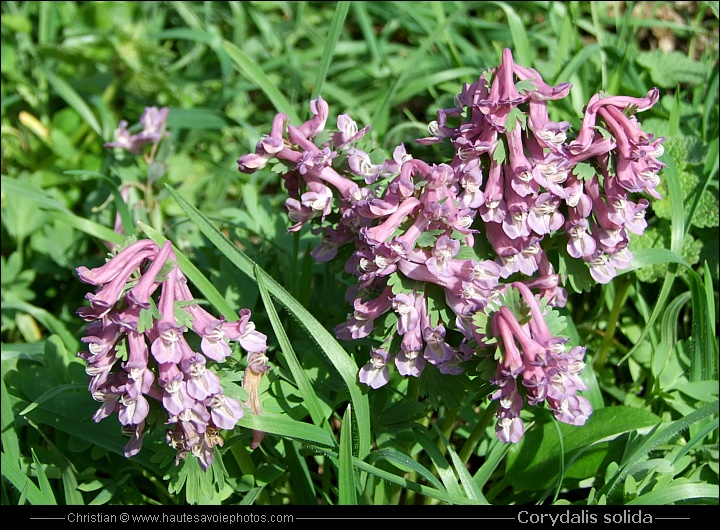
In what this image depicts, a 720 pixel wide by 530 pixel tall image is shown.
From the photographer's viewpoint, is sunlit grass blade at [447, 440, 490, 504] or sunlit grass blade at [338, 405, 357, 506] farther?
sunlit grass blade at [447, 440, 490, 504]

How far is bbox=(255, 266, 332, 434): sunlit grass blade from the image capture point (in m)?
2.34

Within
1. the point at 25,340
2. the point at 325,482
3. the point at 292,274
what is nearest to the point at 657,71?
the point at 292,274

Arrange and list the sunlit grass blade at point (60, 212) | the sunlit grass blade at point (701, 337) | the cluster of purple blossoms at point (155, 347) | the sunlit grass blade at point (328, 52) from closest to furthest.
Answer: the cluster of purple blossoms at point (155, 347) → the sunlit grass blade at point (701, 337) → the sunlit grass blade at point (328, 52) → the sunlit grass blade at point (60, 212)

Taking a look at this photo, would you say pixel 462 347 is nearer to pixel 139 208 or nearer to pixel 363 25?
pixel 139 208

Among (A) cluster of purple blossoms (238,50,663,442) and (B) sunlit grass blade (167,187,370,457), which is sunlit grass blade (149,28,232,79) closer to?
(A) cluster of purple blossoms (238,50,663,442)

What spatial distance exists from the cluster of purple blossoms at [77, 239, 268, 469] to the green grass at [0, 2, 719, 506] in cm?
16

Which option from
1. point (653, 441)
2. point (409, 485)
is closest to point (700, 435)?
point (653, 441)

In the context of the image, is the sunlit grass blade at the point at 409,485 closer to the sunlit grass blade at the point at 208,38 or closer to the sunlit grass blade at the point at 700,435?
the sunlit grass blade at the point at 700,435

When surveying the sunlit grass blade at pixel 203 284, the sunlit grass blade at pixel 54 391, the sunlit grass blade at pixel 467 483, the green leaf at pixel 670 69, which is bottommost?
the sunlit grass blade at pixel 467 483

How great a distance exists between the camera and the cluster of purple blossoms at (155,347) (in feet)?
6.47

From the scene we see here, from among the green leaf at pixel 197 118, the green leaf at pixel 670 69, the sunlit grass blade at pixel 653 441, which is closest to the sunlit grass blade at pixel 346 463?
the sunlit grass blade at pixel 653 441

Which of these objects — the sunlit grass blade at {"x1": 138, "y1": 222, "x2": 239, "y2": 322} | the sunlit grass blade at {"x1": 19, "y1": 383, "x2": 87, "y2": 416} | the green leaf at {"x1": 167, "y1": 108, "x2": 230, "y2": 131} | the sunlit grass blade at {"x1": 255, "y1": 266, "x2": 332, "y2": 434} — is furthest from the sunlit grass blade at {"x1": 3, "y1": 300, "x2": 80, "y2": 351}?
the sunlit grass blade at {"x1": 255, "y1": 266, "x2": 332, "y2": 434}

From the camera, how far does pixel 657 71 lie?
12.3 ft

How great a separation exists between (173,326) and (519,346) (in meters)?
0.95
